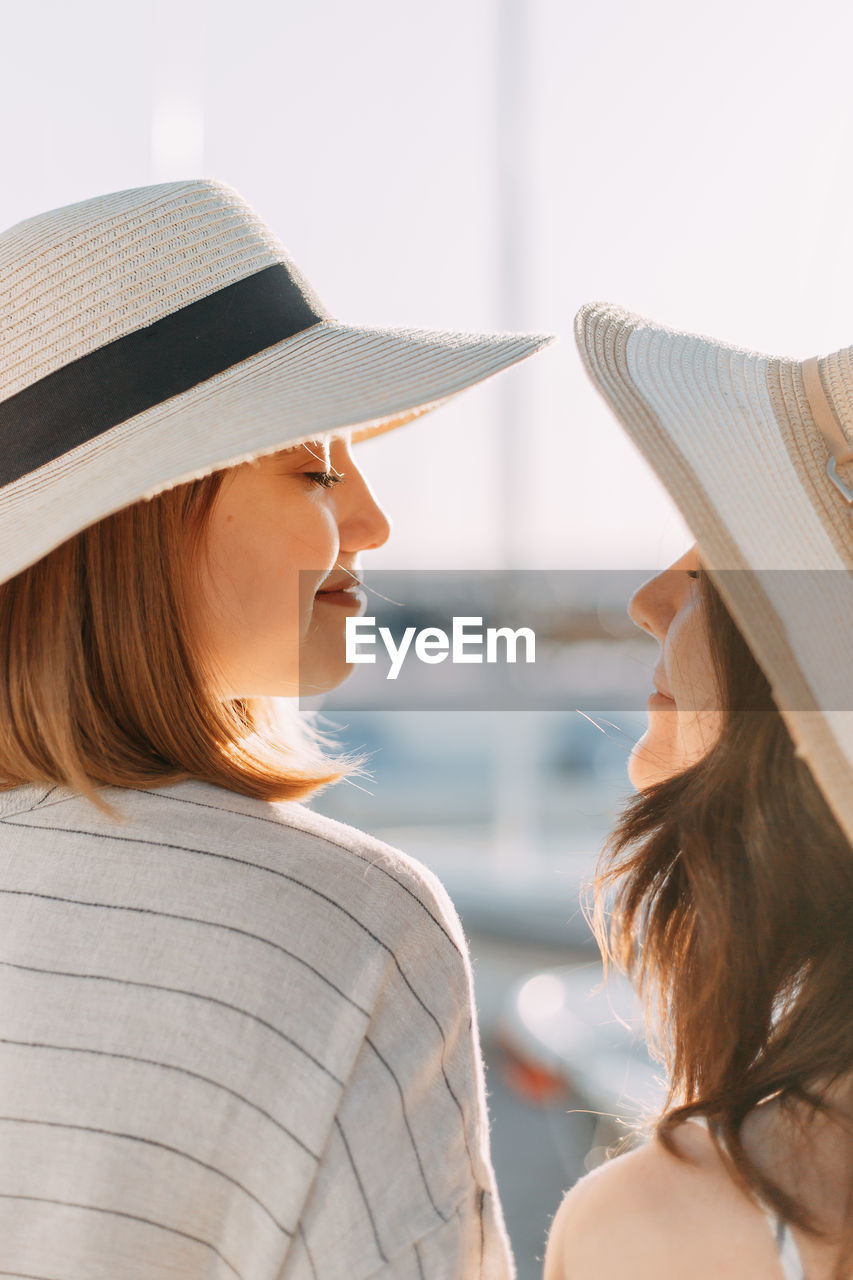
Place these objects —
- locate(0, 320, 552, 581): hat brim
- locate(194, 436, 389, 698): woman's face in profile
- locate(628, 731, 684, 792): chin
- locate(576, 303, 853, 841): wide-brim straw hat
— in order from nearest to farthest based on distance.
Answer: locate(576, 303, 853, 841): wide-brim straw hat, locate(0, 320, 552, 581): hat brim, locate(194, 436, 389, 698): woman's face in profile, locate(628, 731, 684, 792): chin

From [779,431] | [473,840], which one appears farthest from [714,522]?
[473,840]

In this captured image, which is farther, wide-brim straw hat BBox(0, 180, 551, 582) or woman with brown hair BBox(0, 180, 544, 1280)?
wide-brim straw hat BBox(0, 180, 551, 582)

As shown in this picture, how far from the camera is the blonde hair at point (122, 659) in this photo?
848mm

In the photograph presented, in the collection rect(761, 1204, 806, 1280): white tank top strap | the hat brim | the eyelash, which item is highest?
the hat brim

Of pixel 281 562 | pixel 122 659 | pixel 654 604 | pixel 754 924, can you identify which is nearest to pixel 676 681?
pixel 654 604

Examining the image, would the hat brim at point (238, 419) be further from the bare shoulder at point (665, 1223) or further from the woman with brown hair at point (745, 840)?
the bare shoulder at point (665, 1223)

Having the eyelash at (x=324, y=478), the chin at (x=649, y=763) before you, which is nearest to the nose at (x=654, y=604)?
the chin at (x=649, y=763)

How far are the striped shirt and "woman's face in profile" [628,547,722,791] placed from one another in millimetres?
310

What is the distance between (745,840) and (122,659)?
52 cm

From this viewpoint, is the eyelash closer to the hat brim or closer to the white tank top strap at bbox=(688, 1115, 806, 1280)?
the hat brim

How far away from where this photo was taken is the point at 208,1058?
718mm

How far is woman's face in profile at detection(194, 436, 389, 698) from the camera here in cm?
94

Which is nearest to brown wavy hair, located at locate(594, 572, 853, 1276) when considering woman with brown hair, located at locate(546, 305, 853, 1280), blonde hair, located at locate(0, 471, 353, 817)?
woman with brown hair, located at locate(546, 305, 853, 1280)

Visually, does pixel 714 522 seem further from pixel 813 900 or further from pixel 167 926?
pixel 167 926
